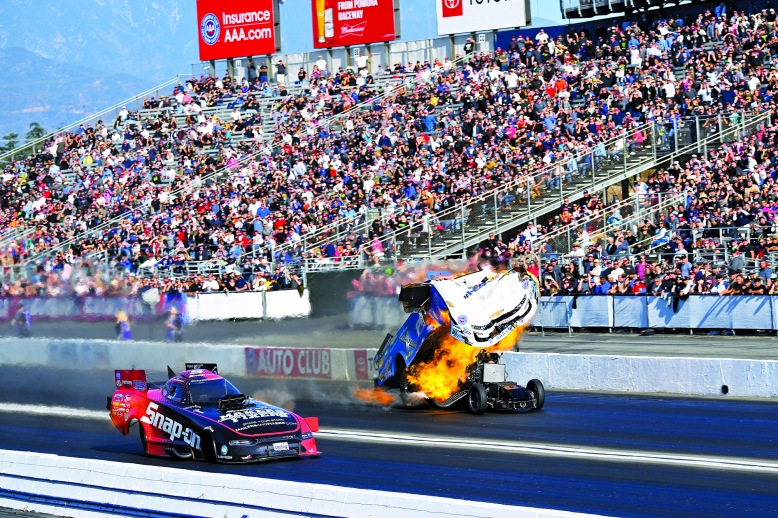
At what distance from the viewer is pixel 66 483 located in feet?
48.8

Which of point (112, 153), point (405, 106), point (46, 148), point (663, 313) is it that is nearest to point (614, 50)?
point (405, 106)

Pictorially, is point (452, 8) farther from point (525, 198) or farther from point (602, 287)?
point (602, 287)

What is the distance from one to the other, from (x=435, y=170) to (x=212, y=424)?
2451 cm

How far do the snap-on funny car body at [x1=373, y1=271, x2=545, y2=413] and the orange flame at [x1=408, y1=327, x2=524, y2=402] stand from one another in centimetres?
9

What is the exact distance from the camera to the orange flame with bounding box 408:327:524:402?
23094 millimetres

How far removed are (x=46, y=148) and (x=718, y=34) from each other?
32.0m

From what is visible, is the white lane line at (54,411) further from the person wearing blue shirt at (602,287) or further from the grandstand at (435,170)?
the person wearing blue shirt at (602,287)

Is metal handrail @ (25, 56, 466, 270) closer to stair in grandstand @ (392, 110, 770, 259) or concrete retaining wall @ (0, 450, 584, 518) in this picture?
stair in grandstand @ (392, 110, 770, 259)

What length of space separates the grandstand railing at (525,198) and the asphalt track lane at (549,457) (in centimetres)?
1310

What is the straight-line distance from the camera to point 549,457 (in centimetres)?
1745

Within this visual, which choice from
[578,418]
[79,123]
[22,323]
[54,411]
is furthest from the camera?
[79,123]

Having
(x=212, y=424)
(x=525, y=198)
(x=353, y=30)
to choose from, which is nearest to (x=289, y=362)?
(x=212, y=424)

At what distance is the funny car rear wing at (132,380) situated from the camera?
2012 cm

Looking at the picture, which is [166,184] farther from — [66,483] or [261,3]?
[66,483]
